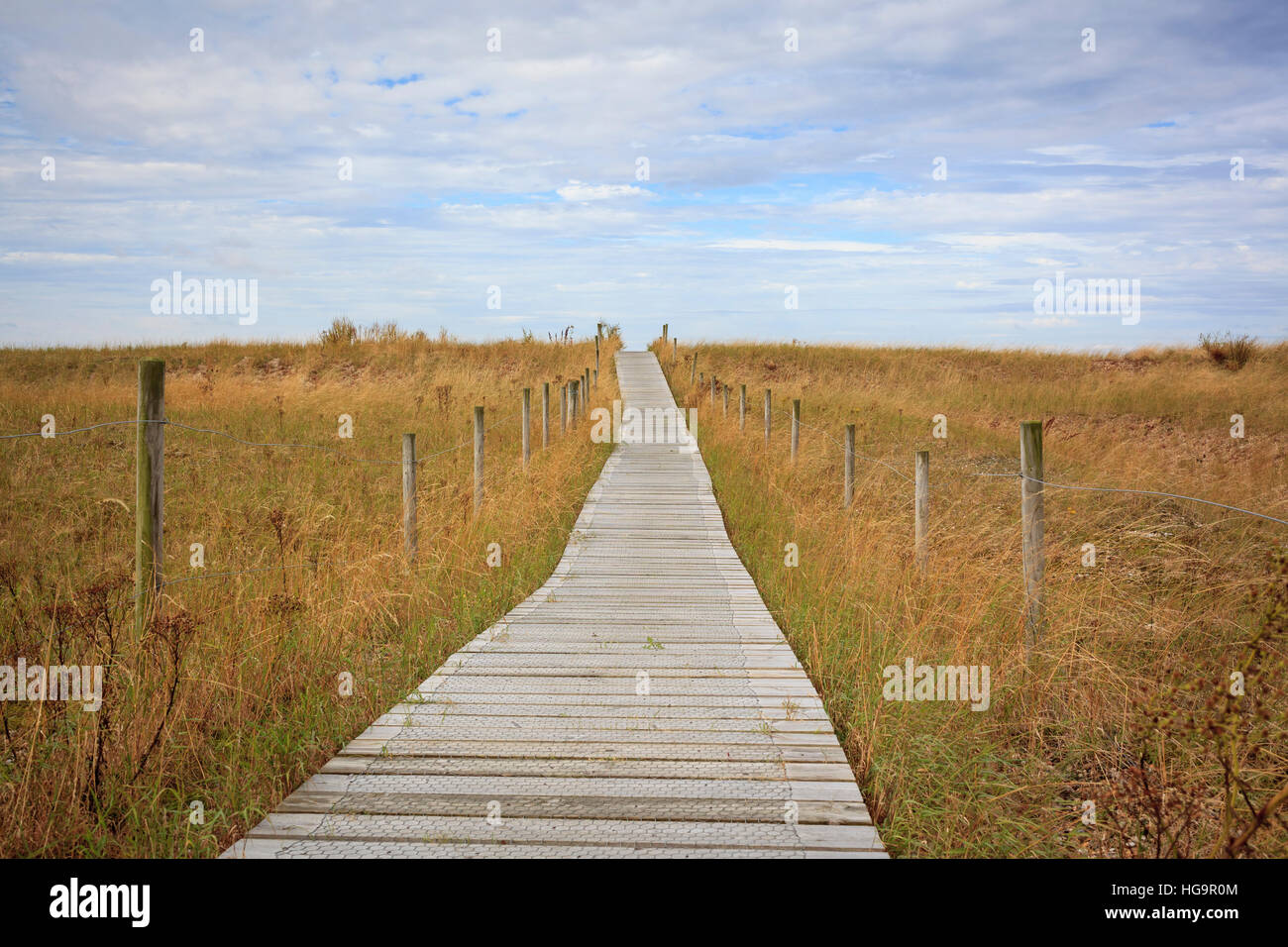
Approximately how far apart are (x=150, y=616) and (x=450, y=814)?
7.12ft

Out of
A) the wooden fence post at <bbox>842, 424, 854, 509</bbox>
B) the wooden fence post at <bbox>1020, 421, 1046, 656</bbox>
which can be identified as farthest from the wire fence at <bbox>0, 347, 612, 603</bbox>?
the wooden fence post at <bbox>1020, 421, 1046, 656</bbox>

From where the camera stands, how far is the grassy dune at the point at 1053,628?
3316 mm

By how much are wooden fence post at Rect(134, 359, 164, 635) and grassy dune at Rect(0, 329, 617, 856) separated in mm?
140

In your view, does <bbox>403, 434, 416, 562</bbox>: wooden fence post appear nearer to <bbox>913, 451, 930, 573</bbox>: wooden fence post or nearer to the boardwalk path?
the boardwalk path

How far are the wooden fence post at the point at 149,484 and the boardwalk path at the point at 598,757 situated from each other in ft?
4.93

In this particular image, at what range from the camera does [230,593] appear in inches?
230

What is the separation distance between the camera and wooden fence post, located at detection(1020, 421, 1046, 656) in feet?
16.4

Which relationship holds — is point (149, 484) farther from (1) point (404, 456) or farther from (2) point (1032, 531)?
(2) point (1032, 531)

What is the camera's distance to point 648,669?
16.6 feet

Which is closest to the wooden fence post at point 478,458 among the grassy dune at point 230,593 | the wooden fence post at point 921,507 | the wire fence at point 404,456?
the wire fence at point 404,456

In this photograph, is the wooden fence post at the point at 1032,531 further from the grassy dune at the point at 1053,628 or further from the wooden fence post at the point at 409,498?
the wooden fence post at the point at 409,498

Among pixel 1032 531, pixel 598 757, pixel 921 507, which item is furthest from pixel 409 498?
pixel 1032 531

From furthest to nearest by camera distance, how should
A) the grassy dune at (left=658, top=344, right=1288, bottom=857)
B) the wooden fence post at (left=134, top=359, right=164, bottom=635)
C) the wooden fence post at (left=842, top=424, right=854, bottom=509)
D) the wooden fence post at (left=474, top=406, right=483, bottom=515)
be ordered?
1. the wooden fence post at (left=842, top=424, right=854, bottom=509)
2. the wooden fence post at (left=474, top=406, right=483, bottom=515)
3. the wooden fence post at (left=134, top=359, right=164, bottom=635)
4. the grassy dune at (left=658, top=344, right=1288, bottom=857)
